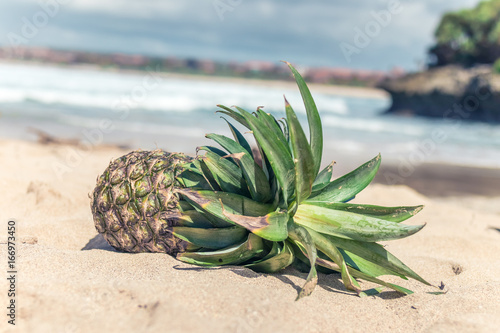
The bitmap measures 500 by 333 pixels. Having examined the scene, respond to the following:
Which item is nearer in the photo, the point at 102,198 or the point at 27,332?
the point at 27,332

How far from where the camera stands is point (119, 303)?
1731 mm

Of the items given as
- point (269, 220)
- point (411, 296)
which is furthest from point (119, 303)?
point (411, 296)

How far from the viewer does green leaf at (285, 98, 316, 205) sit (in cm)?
189

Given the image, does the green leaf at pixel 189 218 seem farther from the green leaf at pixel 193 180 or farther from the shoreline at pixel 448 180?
the shoreline at pixel 448 180

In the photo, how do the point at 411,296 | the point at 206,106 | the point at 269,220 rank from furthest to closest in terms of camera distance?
the point at 206,106, the point at 411,296, the point at 269,220

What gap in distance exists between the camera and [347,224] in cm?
204

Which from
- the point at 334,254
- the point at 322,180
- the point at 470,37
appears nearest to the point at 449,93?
the point at 470,37

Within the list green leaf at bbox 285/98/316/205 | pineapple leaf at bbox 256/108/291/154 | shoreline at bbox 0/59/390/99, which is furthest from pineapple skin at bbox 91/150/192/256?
shoreline at bbox 0/59/390/99

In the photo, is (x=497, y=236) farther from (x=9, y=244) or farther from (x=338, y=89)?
(x=338, y=89)

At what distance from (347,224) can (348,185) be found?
0.30 metres

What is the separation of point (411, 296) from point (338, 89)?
46.3m

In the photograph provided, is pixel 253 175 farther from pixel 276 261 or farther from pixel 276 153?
pixel 276 261

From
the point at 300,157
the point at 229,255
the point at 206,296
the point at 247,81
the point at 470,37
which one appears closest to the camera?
the point at 206,296

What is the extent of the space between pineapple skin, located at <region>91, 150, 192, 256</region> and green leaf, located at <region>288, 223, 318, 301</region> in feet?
2.07
